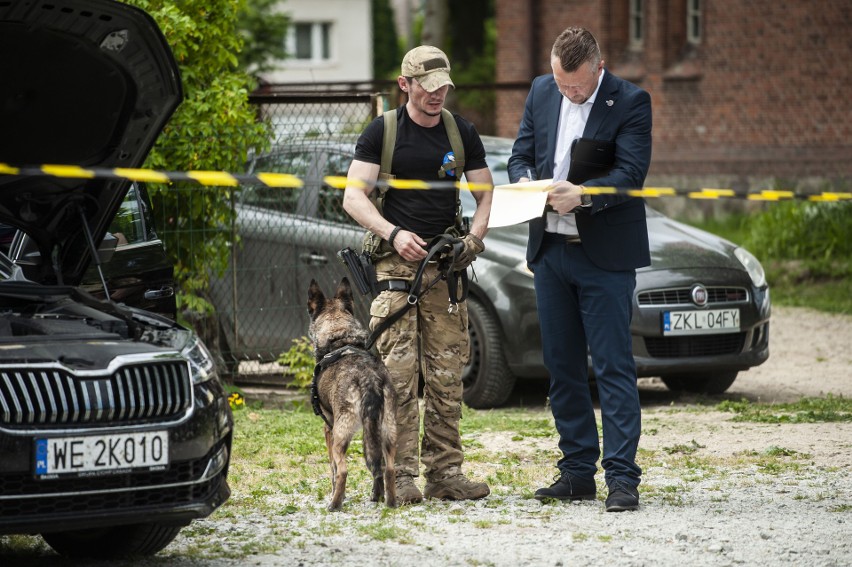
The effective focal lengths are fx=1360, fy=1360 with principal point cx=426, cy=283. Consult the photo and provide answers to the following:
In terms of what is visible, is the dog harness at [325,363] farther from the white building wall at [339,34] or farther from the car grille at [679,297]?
the white building wall at [339,34]

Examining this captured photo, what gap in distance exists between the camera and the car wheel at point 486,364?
933 cm

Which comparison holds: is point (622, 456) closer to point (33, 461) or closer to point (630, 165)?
point (630, 165)

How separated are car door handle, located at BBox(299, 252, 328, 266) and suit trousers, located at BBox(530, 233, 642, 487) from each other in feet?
11.5

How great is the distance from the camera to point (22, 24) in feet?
16.9

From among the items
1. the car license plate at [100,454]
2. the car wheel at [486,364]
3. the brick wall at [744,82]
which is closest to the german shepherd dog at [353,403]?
the car license plate at [100,454]

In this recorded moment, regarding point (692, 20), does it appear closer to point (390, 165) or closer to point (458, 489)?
point (390, 165)

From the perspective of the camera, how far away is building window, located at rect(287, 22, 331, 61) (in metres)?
52.0

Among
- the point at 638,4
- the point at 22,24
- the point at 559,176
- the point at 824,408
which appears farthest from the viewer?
the point at 638,4

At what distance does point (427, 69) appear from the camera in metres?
6.24

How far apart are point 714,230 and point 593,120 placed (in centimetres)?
1494

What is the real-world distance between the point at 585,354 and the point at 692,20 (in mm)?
19292

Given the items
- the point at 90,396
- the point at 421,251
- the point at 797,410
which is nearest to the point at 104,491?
the point at 90,396

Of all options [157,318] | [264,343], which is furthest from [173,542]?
[264,343]

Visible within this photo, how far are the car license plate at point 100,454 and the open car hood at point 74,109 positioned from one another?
49.4 inches
